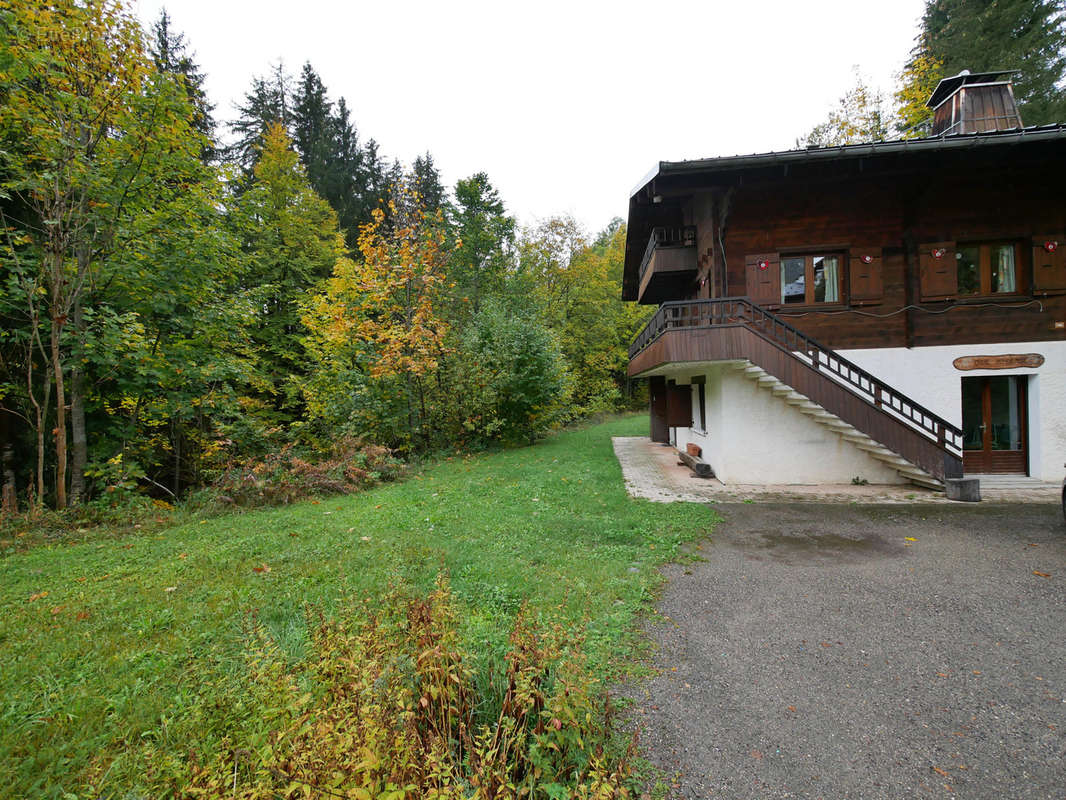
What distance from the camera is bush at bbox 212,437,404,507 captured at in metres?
8.15

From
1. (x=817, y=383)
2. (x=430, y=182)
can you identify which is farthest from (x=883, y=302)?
(x=430, y=182)

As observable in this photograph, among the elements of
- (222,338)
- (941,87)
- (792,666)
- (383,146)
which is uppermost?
(383,146)

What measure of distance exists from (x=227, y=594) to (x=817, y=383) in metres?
9.89

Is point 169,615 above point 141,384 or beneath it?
beneath

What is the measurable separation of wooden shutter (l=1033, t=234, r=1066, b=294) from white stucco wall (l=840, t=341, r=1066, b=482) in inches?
48.7

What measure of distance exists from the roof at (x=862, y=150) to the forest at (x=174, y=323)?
744 cm

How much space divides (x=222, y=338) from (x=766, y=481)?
12069mm

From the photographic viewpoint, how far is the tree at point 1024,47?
→ 15.3 m

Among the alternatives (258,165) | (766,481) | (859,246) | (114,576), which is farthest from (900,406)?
(258,165)

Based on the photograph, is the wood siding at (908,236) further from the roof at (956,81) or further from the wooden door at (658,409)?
the wooden door at (658,409)

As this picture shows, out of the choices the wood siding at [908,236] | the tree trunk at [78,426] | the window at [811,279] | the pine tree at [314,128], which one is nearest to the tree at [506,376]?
the wood siding at [908,236]

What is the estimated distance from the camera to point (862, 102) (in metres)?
17.9

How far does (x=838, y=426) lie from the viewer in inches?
359

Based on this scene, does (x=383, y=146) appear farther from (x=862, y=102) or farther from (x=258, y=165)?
(x=862, y=102)
